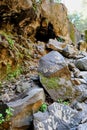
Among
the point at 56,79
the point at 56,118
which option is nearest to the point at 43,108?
the point at 56,118

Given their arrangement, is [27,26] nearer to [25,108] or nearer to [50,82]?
[50,82]

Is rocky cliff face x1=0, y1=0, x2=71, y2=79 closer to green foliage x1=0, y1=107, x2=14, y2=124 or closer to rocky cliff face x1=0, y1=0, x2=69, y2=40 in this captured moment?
rocky cliff face x1=0, y1=0, x2=69, y2=40

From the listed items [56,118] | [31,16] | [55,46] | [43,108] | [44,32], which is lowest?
[56,118]

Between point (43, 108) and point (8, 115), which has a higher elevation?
point (8, 115)

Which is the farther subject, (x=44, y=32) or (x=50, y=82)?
(x=44, y=32)

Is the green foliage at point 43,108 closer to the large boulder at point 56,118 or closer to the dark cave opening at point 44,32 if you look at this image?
the large boulder at point 56,118

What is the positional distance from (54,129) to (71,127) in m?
0.35

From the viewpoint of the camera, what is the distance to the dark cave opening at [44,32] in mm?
8831

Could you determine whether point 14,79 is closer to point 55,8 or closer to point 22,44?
point 22,44

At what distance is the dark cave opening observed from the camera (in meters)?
8.83

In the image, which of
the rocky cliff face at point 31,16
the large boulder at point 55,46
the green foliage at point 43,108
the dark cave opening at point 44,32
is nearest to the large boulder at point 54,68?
the green foliage at point 43,108

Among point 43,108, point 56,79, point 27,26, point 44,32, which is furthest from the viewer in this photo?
point 44,32

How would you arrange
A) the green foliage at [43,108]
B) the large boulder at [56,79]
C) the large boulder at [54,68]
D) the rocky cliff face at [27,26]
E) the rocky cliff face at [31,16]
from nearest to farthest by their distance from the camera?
the green foliage at [43,108] → the large boulder at [56,79] → the large boulder at [54,68] → the rocky cliff face at [27,26] → the rocky cliff face at [31,16]

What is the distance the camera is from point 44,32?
356 inches
